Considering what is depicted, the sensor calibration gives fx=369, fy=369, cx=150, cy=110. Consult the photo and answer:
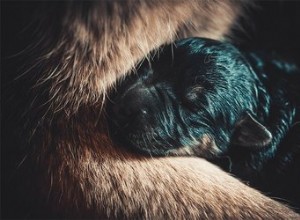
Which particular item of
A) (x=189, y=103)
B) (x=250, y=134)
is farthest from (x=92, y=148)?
(x=250, y=134)

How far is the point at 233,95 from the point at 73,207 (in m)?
0.48

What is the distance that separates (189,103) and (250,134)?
0.63 ft

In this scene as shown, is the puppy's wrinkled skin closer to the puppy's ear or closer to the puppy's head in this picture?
the puppy's head

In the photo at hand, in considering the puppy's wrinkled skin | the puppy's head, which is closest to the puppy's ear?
the puppy's head

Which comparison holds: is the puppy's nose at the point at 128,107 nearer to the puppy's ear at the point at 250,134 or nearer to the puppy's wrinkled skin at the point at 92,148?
the puppy's wrinkled skin at the point at 92,148

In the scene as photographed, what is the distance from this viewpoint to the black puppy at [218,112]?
782mm

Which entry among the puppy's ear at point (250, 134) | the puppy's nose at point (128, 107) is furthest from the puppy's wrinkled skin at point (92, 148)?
the puppy's ear at point (250, 134)

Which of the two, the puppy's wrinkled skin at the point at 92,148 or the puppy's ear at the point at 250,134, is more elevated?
the puppy's wrinkled skin at the point at 92,148

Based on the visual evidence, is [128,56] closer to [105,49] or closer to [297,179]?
[105,49]

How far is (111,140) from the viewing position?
0.72 metres

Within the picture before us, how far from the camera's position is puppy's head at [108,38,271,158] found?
0.77m

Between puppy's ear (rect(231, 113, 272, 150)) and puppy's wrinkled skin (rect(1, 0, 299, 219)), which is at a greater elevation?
puppy's wrinkled skin (rect(1, 0, 299, 219))

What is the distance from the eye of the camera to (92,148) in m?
0.70

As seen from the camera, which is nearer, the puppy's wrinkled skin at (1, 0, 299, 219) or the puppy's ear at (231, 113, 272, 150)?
the puppy's wrinkled skin at (1, 0, 299, 219)
